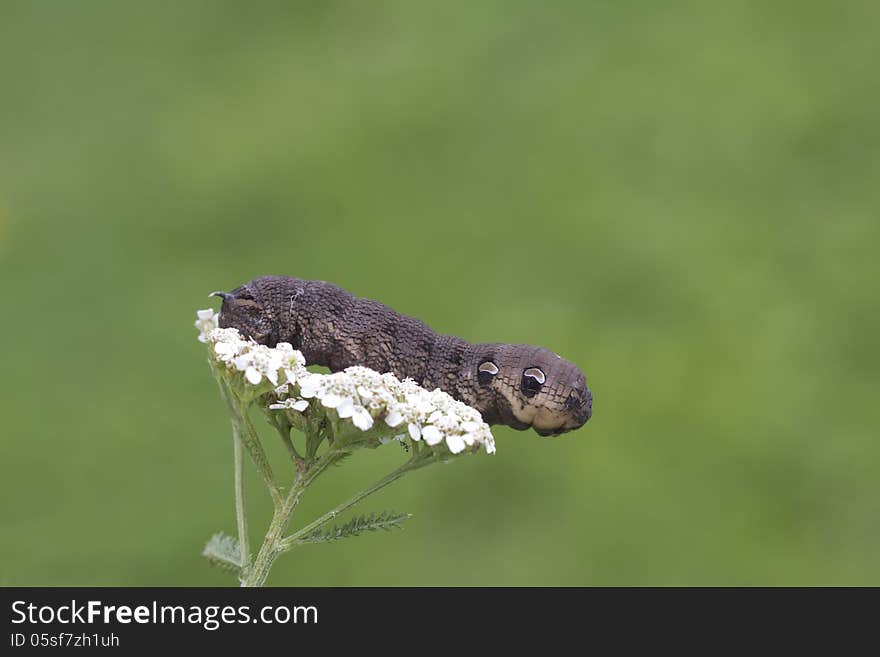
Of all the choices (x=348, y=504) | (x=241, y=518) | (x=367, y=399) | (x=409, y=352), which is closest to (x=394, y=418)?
(x=367, y=399)

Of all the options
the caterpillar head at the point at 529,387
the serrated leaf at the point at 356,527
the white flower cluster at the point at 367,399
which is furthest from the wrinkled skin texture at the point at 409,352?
the serrated leaf at the point at 356,527

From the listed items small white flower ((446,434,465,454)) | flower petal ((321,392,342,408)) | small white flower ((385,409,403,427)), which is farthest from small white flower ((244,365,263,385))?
small white flower ((446,434,465,454))

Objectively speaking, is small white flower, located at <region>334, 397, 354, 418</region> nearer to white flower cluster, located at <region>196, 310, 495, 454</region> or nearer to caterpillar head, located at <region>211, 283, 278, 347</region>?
white flower cluster, located at <region>196, 310, 495, 454</region>

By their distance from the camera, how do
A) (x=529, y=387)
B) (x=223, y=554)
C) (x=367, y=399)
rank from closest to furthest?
(x=223, y=554)
(x=367, y=399)
(x=529, y=387)

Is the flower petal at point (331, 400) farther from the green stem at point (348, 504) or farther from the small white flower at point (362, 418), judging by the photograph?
the green stem at point (348, 504)

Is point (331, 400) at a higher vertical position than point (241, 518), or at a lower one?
higher

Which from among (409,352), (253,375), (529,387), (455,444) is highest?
(409,352)

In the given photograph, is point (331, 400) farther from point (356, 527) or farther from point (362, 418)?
point (356, 527)
